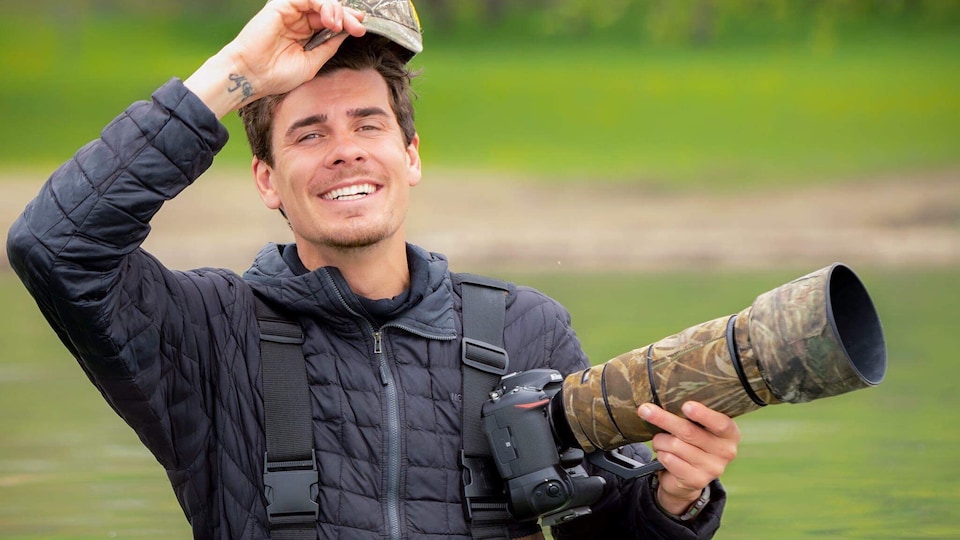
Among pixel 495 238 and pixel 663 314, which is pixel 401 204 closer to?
pixel 663 314

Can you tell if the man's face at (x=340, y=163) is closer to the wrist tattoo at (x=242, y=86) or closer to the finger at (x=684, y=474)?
the wrist tattoo at (x=242, y=86)

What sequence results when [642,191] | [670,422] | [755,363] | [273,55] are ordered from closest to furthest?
[755,363], [670,422], [273,55], [642,191]

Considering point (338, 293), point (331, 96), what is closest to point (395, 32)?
point (331, 96)

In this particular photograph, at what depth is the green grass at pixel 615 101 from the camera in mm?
24359

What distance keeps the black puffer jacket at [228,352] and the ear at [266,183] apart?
0.11 meters

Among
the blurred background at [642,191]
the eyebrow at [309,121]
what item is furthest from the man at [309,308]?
the blurred background at [642,191]

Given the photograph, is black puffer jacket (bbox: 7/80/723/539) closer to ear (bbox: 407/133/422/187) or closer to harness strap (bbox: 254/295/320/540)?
harness strap (bbox: 254/295/320/540)

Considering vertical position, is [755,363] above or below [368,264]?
below

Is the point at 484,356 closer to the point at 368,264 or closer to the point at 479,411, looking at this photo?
the point at 479,411

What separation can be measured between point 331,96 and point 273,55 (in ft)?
0.64

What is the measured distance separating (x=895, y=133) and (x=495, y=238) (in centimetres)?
964

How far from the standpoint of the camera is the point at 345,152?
9.96 feet

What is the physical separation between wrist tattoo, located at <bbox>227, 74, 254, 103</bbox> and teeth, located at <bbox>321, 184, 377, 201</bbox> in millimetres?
268

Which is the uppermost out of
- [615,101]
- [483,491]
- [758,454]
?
[483,491]
